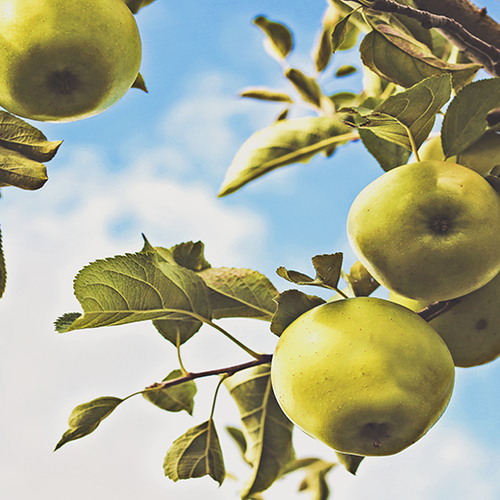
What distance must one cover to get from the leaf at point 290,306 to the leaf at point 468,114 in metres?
0.34

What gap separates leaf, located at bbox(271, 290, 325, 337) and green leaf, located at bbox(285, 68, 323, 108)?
76 centimetres

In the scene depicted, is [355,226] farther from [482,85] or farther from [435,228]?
[482,85]

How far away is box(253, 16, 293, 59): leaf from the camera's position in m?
1.46

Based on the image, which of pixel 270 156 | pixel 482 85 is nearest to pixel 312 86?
pixel 270 156

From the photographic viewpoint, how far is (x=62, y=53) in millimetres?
715

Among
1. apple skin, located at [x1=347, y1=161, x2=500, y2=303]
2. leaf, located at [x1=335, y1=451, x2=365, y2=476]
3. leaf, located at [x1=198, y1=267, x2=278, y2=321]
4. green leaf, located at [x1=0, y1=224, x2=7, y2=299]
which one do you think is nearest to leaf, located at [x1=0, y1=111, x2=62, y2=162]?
green leaf, located at [x1=0, y1=224, x2=7, y2=299]

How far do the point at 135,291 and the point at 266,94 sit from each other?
2.93 feet

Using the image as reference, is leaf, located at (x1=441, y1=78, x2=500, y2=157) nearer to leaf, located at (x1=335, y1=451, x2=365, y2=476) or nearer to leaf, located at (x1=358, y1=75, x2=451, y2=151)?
leaf, located at (x1=358, y1=75, x2=451, y2=151)

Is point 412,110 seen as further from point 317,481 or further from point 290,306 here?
point 317,481

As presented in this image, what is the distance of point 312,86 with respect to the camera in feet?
4.62

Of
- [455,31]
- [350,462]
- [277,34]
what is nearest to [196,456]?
[350,462]

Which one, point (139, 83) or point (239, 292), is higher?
point (139, 83)

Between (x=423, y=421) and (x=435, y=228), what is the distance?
0.28 metres

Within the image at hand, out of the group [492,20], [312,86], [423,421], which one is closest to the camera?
[423,421]
